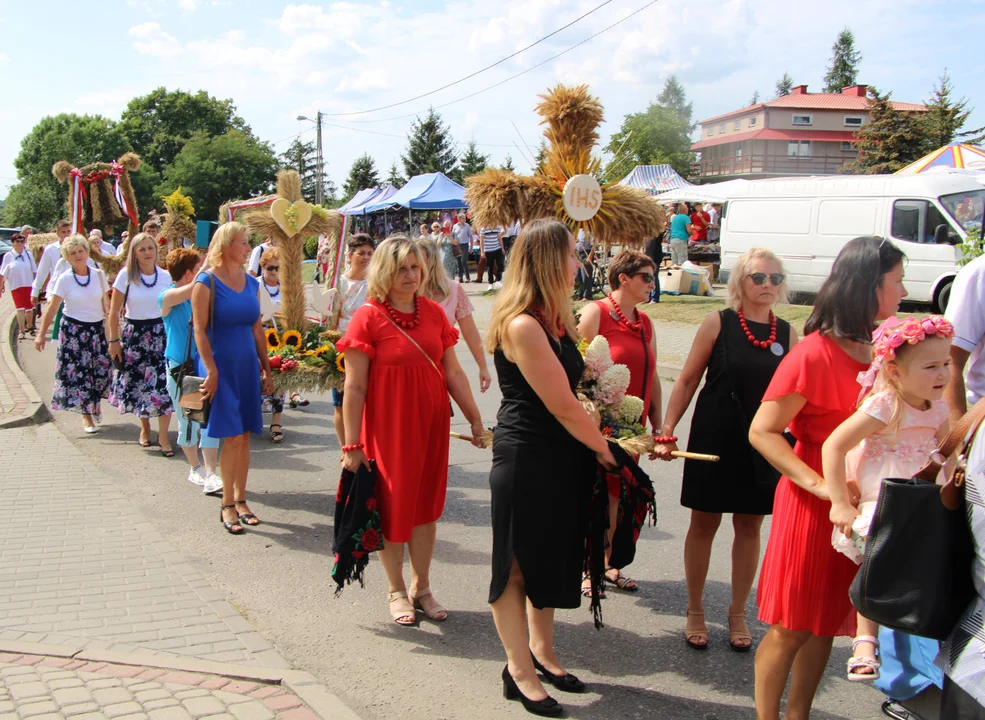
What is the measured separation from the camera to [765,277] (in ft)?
12.5

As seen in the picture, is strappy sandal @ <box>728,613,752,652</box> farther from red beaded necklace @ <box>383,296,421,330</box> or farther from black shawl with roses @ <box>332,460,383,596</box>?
red beaded necklace @ <box>383,296,421,330</box>

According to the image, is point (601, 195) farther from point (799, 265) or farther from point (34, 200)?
point (34, 200)

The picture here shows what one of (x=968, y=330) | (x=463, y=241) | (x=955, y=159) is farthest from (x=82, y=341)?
(x=955, y=159)

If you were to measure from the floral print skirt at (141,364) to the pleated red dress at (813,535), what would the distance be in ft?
20.4

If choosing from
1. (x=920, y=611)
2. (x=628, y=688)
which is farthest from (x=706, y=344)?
(x=920, y=611)

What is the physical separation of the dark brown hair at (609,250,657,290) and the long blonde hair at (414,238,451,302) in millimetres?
1226

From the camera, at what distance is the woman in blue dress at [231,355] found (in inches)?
214

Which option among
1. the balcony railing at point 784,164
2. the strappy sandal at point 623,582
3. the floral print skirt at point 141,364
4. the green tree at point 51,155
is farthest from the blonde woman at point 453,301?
the balcony railing at point 784,164

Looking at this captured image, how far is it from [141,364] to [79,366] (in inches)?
40.5

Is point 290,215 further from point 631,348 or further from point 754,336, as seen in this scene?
point 754,336

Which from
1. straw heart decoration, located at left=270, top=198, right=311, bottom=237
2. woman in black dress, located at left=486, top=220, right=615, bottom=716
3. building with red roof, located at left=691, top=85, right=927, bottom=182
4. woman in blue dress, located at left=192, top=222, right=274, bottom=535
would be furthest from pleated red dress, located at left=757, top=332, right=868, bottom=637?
building with red roof, located at left=691, top=85, right=927, bottom=182

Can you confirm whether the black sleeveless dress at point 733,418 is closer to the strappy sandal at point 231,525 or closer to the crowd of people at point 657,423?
the crowd of people at point 657,423

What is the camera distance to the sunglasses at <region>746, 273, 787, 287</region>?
3805 mm

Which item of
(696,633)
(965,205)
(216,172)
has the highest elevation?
(216,172)
